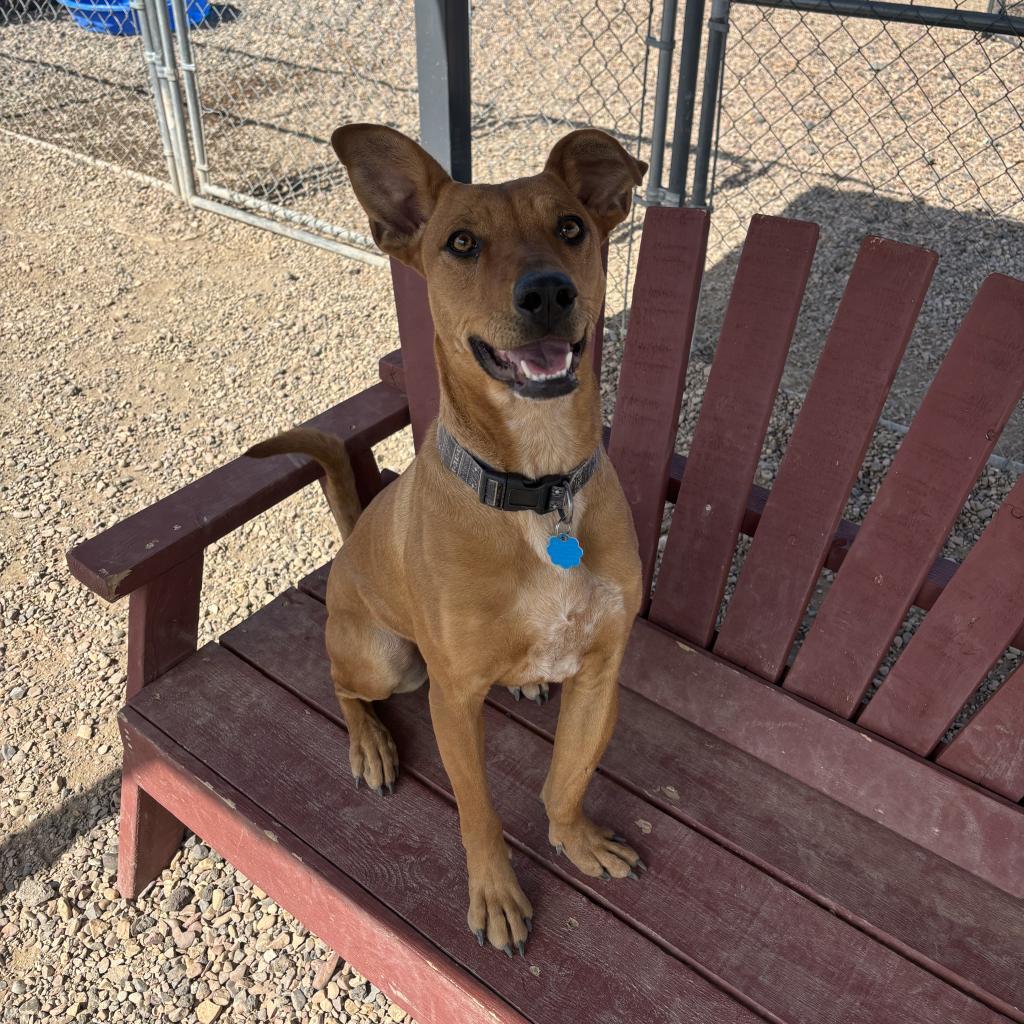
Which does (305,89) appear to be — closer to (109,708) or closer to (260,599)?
(260,599)

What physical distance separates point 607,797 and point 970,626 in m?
0.95

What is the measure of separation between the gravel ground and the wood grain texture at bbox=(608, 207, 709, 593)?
1591 millimetres

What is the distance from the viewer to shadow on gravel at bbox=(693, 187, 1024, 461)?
4902 mm

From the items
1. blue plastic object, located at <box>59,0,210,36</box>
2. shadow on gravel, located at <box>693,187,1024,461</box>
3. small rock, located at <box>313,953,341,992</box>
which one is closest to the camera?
small rock, located at <box>313,953,341,992</box>

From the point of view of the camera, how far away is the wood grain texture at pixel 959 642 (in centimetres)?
202

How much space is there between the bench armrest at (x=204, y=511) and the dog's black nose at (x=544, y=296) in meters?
1.08

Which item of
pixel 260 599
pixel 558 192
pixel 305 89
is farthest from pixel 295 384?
pixel 305 89

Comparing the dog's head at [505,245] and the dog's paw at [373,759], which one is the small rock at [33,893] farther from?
the dog's head at [505,245]

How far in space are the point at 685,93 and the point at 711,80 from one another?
1.45ft

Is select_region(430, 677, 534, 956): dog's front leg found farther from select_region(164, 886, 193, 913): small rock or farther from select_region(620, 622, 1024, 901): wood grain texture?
select_region(164, 886, 193, 913): small rock

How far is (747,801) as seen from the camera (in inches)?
91.4

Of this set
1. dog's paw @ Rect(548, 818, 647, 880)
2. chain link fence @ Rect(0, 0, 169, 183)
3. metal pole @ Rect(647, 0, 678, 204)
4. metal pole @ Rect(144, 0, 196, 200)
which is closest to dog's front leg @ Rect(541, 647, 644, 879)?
dog's paw @ Rect(548, 818, 647, 880)

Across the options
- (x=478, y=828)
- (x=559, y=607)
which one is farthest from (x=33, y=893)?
(x=559, y=607)

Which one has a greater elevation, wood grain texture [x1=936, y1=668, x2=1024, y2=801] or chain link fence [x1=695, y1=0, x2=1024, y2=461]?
wood grain texture [x1=936, y1=668, x2=1024, y2=801]
